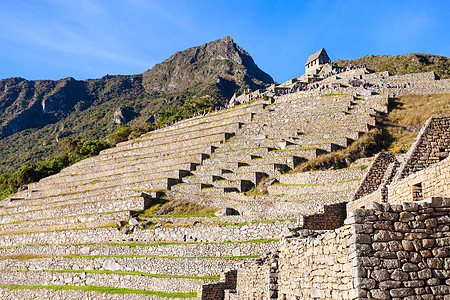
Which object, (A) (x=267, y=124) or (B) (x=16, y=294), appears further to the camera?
(A) (x=267, y=124)

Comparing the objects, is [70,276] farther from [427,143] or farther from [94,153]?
[94,153]

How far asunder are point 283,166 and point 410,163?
17137 millimetres

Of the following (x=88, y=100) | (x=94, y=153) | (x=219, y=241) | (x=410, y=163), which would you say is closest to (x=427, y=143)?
(x=410, y=163)

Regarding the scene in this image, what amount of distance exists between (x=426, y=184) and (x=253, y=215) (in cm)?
1368

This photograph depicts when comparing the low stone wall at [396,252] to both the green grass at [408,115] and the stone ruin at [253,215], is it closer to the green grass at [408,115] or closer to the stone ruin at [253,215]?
the stone ruin at [253,215]

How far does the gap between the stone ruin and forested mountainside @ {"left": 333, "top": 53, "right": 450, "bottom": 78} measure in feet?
51.8

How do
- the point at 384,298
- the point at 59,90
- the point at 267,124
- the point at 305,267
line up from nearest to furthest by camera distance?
the point at 384,298 < the point at 305,267 < the point at 267,124 < the point at 59,90

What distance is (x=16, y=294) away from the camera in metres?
25.2

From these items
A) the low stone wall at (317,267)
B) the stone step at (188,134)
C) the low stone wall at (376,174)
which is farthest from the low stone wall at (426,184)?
the stone step at (188,134)

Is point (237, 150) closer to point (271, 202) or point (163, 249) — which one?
point (271, 202)

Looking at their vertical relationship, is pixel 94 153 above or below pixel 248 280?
above

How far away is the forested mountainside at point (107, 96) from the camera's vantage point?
359 ft

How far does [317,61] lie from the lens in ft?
234

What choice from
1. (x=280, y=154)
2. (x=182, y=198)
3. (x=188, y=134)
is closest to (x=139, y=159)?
(x=188, y=134)
